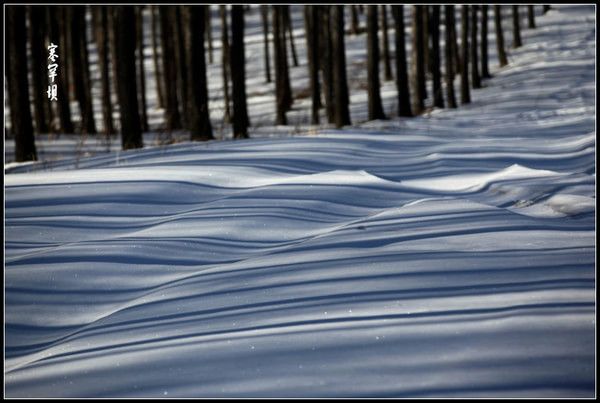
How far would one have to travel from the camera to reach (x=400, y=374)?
249cm

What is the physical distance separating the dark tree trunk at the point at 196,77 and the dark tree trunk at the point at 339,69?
3.79 m

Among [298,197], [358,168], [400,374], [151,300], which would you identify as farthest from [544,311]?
[358,168]

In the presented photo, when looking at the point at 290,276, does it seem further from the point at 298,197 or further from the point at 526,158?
the point at 526,158

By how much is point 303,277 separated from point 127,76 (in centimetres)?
861

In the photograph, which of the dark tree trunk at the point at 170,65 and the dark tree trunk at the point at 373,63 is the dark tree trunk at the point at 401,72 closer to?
the dark tree trunk at the point at 373,63

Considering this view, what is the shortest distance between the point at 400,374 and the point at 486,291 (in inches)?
37.8

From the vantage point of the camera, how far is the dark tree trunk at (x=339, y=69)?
1448 centimetres

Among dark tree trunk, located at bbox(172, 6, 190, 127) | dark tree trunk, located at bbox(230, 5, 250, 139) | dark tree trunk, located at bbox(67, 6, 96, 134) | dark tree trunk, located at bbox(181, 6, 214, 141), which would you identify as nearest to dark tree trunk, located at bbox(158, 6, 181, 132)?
dark tree trunk, located at bbox(172, 6, 190, 127)

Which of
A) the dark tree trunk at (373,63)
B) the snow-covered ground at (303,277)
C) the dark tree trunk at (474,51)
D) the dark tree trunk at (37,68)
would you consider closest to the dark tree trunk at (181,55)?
the dark tree trunk at (37,68)

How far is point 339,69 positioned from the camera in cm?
1443

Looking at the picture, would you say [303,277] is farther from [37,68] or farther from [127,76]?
[37,68]

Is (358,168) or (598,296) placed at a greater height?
A: (358,168)

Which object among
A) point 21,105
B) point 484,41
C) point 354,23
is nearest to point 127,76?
point 21,105

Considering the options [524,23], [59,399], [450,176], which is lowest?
[59,399]
